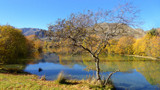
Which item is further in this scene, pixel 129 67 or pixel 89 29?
pixel 129 67

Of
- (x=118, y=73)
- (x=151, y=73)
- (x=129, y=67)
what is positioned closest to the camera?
(x=118, y=73)

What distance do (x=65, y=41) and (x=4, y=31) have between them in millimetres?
12966

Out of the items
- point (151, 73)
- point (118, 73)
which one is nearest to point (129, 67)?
point (151, 73)

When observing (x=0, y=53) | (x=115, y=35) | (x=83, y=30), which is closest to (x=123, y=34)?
(x=115, y=35)

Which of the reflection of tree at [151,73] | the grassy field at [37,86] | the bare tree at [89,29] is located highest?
the bare tree at [89,29]

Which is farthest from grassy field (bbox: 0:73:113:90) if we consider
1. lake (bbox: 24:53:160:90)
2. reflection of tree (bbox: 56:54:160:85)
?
reflection of tree (bbox: 56:54:160:85)

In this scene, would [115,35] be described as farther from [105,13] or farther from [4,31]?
[4,31]

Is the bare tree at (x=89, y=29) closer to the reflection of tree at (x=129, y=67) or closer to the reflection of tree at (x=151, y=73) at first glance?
the reflection of tree at (x=129, y=67)

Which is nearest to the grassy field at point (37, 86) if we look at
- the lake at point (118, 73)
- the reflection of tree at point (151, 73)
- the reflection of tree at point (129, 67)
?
the lake at point (118, 73)

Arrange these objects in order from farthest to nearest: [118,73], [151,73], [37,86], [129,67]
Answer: [129,67], [151,73], [118,73], [37,86]

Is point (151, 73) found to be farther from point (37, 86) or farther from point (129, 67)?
point (37, 86)

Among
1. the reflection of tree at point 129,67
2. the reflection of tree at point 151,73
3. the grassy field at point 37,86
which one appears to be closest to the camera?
the grassy field at point 37,86

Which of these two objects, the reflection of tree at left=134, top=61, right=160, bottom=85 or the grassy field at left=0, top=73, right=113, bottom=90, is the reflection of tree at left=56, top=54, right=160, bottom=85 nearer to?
the reflection of tree at left=134, top=61, right=160, bottom=85

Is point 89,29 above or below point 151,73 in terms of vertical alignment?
above
